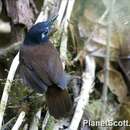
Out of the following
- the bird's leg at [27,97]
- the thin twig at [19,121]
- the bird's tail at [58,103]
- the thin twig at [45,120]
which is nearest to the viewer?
the bird's tail at [58,103]

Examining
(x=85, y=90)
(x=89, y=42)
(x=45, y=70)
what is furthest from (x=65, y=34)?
(x=45, y=70)

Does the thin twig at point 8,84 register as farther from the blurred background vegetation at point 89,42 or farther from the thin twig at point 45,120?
the thin twig at point 45,120

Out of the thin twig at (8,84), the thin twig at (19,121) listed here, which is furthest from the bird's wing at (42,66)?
the thin twig at (19,121)

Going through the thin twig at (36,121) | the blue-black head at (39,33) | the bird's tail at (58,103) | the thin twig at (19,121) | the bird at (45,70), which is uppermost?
the blue-black head at (39,33)

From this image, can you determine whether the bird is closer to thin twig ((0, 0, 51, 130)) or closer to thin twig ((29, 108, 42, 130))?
thin twig ((0, 0, 51, 130))

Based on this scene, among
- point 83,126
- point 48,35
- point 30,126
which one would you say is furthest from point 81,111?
point 48,35

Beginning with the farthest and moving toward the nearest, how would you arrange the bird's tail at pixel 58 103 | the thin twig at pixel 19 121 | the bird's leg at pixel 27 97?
the bird's leg at pixel 27 97 < the thin twig at pixel 19 121 < the bird's tail at pixel 58 103

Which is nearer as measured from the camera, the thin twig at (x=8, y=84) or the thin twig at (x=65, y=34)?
the thin twig at (x=8, y=84)

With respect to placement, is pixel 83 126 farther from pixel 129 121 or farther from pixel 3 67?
pixel 3 67

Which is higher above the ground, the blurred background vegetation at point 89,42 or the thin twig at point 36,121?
the blurred background vegetation at point 89,42
